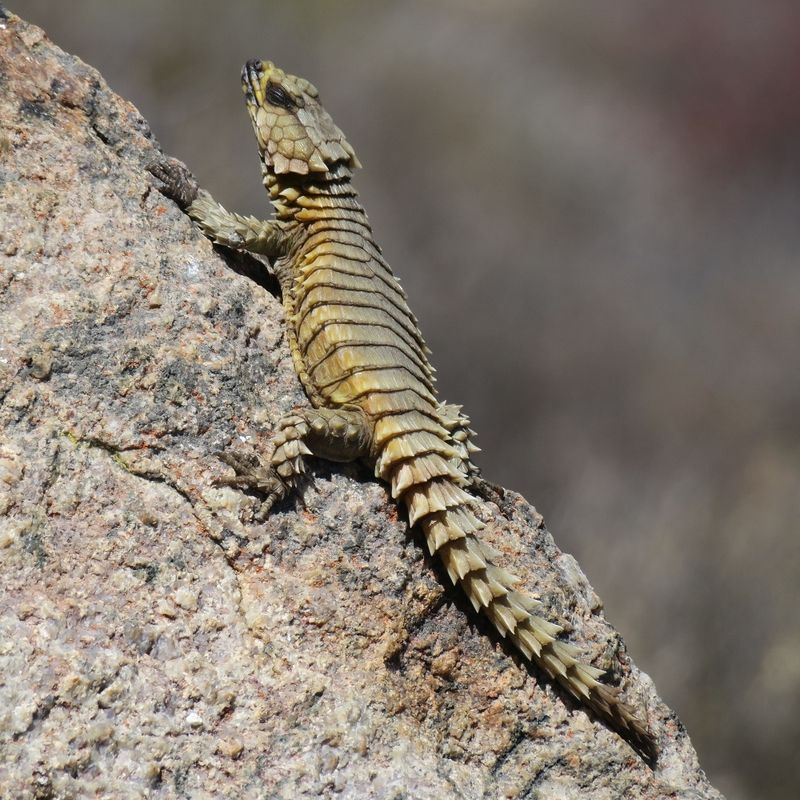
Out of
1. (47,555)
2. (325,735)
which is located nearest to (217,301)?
(47,555)

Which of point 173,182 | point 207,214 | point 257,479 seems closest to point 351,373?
point 257,479

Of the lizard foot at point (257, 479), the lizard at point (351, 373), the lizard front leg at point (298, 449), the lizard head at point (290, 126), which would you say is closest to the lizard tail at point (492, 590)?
the lizard at point (351, 373)

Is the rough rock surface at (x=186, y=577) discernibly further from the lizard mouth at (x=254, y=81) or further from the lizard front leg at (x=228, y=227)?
the lizard mouth at (x=254, y=81)

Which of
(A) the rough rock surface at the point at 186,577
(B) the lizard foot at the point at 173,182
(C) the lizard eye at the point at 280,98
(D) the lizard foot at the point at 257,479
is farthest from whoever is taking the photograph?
(C) the lizard eye at the point at 280,98

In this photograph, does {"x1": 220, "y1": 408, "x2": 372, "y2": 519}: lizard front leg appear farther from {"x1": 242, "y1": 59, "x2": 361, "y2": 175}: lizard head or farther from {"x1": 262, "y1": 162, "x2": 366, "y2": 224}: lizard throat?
{"x1": 242, "y1": 59, "x2": 361, "y2": 175}: lizard head

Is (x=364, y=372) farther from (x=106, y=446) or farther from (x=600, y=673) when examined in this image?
(x=600, y=673)

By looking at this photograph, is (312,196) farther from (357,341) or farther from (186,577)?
(186,577)
